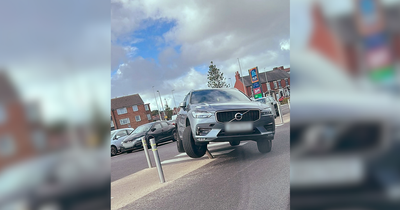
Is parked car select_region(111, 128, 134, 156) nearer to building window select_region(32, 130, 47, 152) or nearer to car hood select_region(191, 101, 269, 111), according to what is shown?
building window select_region(32, 130, 47, 152)

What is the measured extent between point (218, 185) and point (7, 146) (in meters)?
4.10

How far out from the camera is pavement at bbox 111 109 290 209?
12.0ft

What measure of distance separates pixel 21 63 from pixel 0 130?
0.22m

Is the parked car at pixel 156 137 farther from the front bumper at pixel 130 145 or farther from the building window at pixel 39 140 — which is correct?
the building window at pixel 39 140

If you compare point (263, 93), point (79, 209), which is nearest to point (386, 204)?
point (79, 209)

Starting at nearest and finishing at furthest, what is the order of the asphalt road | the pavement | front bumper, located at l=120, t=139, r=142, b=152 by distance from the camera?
the pavement < the asphalt road < front bumper, located at l=120, t=139, r=142, b=152

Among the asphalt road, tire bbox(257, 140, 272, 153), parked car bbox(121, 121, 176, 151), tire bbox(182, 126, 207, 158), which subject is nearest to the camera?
tire bbox(182, 126, 207, 158)

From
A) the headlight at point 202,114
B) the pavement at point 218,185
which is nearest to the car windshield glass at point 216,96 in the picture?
the headlight at point 202,114

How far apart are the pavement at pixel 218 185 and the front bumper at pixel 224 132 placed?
0.53 metres

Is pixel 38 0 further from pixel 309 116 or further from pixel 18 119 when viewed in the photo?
pixel 309 116

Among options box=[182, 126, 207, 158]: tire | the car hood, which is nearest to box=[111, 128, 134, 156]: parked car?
box=[182, 126, 207, 158]: tire

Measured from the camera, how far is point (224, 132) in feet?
18.1

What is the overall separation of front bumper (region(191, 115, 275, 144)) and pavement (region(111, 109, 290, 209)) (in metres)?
0.53

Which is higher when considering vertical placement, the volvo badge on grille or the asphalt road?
the volvo badge on grille
